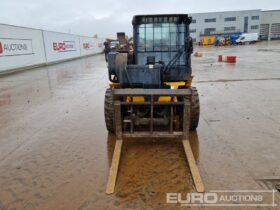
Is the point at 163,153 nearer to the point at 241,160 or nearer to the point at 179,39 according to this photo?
the point at 241,160

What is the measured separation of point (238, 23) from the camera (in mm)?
82125

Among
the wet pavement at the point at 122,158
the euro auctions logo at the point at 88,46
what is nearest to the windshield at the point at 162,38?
the wet pavement at the point at 122,158

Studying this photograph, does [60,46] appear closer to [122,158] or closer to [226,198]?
[122,158]

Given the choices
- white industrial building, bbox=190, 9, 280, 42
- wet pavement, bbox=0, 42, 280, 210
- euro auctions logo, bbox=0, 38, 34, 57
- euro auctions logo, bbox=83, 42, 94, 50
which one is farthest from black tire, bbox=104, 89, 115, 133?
white industrial building, bbox=190, 9, 280, 42

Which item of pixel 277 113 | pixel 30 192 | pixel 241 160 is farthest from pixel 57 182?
pixel 277 113

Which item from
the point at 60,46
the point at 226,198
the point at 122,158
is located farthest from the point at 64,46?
the point at 226,198

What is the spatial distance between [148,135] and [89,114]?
3.14 meters

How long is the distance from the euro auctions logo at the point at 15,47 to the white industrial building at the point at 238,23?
69139 mm

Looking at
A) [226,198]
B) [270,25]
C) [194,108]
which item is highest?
[270,25]

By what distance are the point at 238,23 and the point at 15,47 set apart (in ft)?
262

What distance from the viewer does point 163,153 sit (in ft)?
15.4

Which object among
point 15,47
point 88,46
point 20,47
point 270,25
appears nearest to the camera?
point 15,47

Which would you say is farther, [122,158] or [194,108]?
[194,108]

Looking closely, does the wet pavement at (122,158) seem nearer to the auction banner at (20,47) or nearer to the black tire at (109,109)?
the black tire at (109,109)
